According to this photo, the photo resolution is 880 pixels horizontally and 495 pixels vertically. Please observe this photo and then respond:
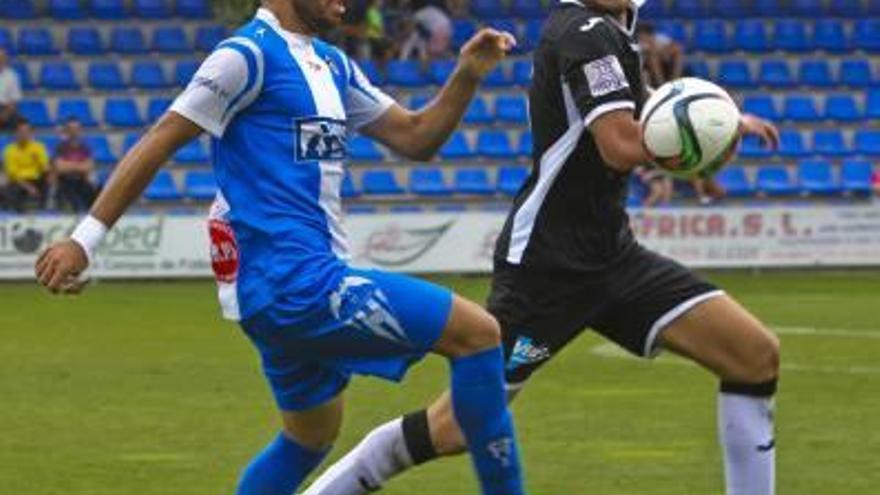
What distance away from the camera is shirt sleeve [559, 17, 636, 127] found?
702cm

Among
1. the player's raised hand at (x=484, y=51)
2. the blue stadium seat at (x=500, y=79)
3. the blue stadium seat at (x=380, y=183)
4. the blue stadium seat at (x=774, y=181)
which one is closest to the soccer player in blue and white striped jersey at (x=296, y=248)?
the player's raised hand at (x=484, y=51)

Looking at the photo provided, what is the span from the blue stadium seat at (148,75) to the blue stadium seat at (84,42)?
81 cm

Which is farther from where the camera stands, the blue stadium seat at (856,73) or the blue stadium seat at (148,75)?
the blue stadium seat at (856,73)

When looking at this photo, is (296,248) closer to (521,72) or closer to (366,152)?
(366,152)

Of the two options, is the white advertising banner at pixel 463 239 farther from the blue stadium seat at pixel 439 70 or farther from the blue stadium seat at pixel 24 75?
the blue stadium seat at pixel 24 75

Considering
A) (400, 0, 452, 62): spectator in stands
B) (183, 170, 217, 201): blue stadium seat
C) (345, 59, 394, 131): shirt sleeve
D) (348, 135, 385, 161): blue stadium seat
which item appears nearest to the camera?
(345, 59, 394, 131): shirt sleeve

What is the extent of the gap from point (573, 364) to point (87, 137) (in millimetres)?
16044

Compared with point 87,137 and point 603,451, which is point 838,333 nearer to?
point 603,451

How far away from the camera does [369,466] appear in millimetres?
7336

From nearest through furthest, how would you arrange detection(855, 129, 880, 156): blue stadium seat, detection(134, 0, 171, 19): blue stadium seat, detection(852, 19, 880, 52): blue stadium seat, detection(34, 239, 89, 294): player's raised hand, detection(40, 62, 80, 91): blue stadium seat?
detection(34, 239, 89, 294): player's raised hand
detection(40, 62, 80, 91): blue stadium seat
detection(855, 129, 880, 156): blue stadium seat
detection(134, 0, 171, 19): blue stadium seat
detection(852, 19, 880, 52): blue stadium seat

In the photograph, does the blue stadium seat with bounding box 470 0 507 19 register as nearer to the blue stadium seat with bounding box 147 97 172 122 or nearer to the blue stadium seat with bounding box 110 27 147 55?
the blue stadium seat with bounding box 110 27 147 55

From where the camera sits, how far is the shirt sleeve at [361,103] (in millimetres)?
7098

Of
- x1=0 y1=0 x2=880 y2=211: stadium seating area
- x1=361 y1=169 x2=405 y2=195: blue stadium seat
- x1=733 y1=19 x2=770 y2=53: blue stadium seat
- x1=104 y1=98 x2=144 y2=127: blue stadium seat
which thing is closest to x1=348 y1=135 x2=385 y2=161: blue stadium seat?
x1=0 y1=0 x2=880 y2=211: stadium seating area

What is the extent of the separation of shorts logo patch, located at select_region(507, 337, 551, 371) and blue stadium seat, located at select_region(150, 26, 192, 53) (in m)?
25.4
